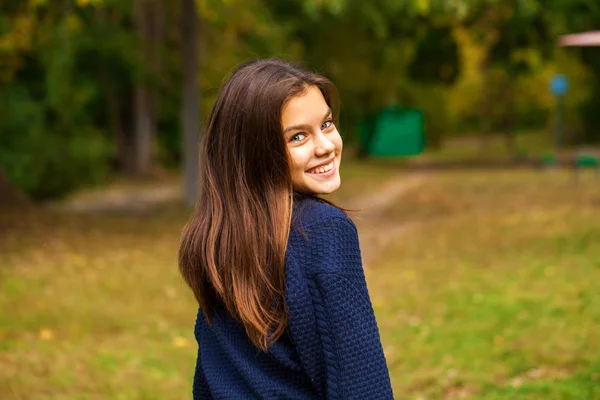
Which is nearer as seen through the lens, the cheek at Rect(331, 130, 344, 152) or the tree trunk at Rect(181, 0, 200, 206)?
the cheek at Rect(331, 130, 344, 152)

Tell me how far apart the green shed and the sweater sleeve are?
30885 millimetres

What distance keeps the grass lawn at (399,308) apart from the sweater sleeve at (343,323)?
3220mm

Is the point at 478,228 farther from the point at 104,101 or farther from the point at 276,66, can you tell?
the point at 104,101

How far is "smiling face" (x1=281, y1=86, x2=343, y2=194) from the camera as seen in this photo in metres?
2.17

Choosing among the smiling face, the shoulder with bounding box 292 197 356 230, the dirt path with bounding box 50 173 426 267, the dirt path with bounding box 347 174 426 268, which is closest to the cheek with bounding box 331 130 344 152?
the smiling face

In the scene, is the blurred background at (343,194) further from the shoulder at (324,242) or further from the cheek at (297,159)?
the shoulder at (324,242)

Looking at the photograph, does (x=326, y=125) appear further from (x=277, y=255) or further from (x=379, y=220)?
(x=379, y=220)

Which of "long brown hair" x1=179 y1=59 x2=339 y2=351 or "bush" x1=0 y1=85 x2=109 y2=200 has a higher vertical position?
"long brown hair" x1=179 y1=59 x2=339 y2=351

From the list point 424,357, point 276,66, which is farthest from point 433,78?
point 276,66

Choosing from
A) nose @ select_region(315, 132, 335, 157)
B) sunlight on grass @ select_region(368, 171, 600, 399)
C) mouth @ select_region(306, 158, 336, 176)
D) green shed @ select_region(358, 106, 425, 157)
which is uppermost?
nose @ select_region(315, 132, 335, 157)

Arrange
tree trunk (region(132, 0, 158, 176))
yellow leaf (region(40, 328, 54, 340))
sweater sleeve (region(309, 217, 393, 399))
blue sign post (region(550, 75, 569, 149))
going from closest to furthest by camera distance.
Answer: sweater sleeve (region(309, 217, 393, 399)) < yellow leaf (region(40, 328, 54, 340)) < tree trunk (region(132, 0, 158, 176)) < blue sign post (region(550, 75, 569, 149))

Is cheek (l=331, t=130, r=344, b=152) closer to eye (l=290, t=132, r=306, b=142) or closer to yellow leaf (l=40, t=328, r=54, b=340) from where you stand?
eye (l=290, t=132, r=306, b=142)

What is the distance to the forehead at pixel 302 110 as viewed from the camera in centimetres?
217

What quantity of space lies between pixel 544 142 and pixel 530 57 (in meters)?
17.8
